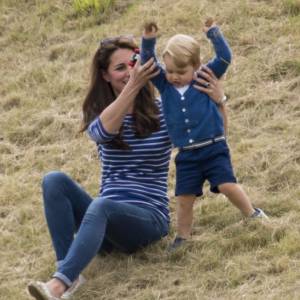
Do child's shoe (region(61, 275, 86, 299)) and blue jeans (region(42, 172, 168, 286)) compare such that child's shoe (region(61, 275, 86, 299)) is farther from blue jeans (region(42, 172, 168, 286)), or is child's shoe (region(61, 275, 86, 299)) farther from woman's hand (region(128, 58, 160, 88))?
woman's hand (region(128, 58, 160, 88))

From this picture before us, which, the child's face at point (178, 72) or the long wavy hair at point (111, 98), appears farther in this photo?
the long wavy hair at point (111, 98)

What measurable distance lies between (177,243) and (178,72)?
920 mm

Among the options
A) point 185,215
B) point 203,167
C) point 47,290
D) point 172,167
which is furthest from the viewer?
point 172,167

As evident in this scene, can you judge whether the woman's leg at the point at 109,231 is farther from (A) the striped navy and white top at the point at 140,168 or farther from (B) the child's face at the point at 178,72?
(B) the child's face at the point at 178,72

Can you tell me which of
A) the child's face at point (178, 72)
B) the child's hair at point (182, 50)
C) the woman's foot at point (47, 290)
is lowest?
the woman's foot at point (47, 290)

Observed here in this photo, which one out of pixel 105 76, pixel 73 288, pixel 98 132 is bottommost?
pixel 73 288

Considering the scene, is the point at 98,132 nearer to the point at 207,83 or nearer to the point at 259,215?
the point at 207,83

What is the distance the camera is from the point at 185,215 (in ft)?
14.6

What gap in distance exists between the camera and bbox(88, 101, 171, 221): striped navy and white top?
4453 mm

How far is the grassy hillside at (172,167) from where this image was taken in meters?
4.20

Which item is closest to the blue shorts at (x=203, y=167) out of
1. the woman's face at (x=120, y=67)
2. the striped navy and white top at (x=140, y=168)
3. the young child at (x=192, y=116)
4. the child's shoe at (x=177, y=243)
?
the young child at (x=192, y=116)

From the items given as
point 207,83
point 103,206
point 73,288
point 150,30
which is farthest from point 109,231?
point 150,30

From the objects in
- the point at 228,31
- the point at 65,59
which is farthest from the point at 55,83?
the point at 228,31

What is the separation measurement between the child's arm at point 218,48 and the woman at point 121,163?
62 mm
